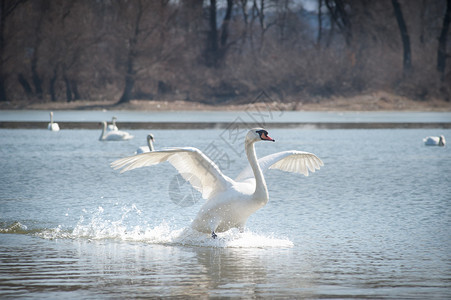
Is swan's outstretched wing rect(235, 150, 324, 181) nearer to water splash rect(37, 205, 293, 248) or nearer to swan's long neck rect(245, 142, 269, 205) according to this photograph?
water splash rect(37, 205, 293, 248)

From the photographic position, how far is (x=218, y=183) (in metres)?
8.62

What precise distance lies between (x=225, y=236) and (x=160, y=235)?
791 millimetres

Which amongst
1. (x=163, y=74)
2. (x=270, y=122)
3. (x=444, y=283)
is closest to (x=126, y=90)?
(x=163, y=74)

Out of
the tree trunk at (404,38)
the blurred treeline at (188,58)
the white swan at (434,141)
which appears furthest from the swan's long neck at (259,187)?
the tree trunk at (404,38)

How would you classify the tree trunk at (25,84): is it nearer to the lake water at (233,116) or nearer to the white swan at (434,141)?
the lake water at (233,116)

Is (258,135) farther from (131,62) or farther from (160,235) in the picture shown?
(131,62)

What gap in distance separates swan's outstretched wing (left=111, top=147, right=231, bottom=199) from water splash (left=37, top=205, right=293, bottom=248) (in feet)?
1.83

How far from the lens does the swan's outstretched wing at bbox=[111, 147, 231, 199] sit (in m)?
8.29

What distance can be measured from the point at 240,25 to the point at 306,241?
4153 cm

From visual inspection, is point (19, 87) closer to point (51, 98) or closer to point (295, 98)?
point (51, 98)

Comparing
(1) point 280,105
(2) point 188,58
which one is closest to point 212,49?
(2) point 188,58

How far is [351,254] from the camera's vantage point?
775 centimetres

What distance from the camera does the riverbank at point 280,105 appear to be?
39375 millimetres

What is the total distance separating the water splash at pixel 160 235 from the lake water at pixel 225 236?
2cm
